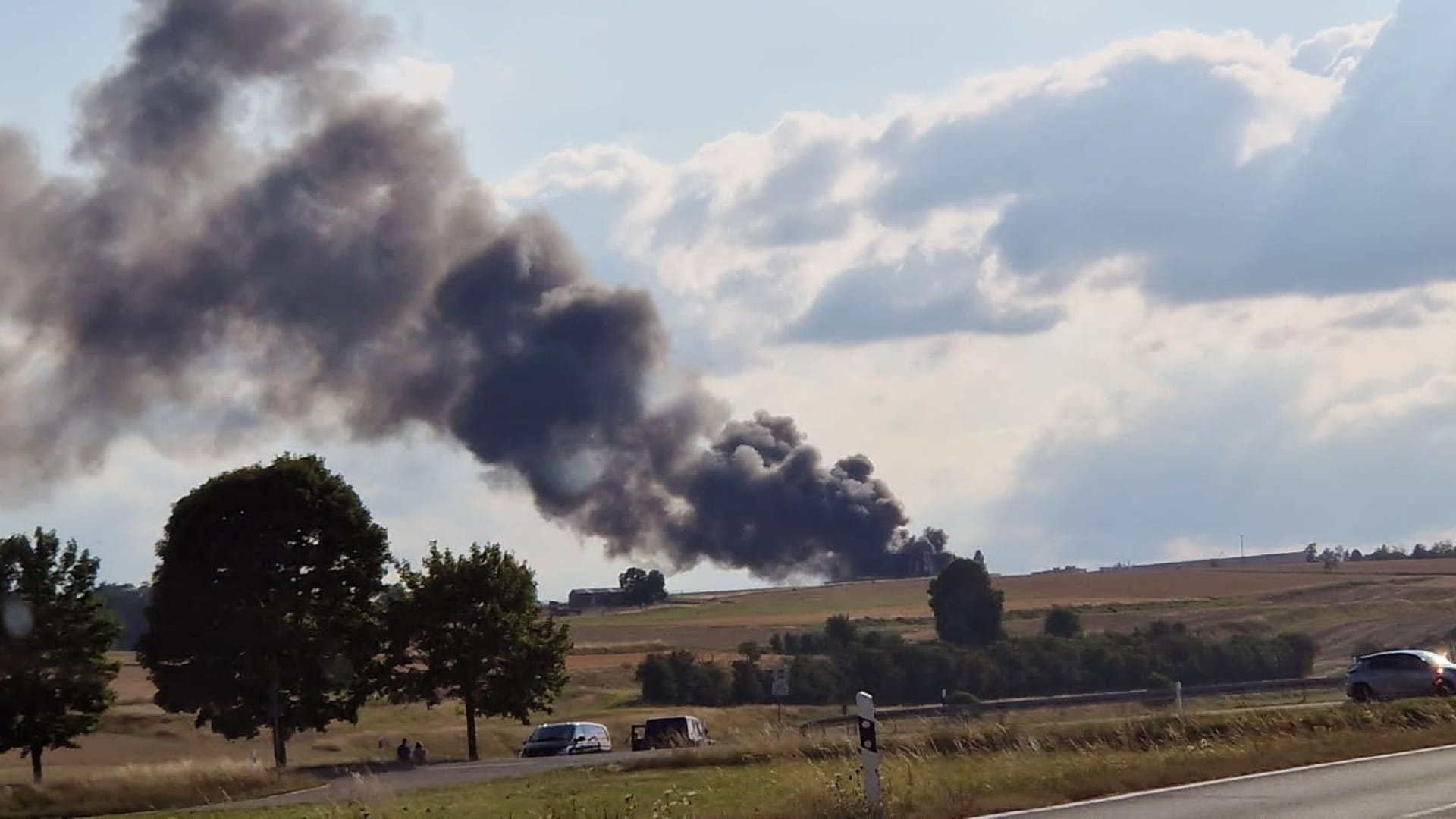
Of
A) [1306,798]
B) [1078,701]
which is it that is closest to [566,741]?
[1078,701]

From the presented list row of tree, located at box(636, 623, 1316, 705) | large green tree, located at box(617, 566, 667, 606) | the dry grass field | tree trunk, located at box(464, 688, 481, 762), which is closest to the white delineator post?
the dry grass field

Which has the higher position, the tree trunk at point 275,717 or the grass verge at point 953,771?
the tree trunk at point 275,717

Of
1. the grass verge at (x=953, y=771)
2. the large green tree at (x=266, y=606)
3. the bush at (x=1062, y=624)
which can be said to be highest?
the large green tree at (x=266, y=606)

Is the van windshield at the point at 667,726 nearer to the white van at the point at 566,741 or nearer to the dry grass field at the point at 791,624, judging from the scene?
the white van at the point at 566,741

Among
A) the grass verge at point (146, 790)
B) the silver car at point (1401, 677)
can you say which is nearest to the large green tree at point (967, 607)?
the silver car at point (1401, 677)

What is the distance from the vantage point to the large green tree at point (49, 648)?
41.7m

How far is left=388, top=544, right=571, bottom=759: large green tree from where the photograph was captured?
49.0m

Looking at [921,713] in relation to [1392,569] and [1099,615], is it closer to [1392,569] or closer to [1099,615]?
[1099,615]

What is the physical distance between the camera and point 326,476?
49594 mm

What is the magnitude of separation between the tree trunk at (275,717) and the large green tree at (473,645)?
3.59 metres

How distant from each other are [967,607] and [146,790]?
54197mm

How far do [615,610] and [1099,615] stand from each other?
205 ft

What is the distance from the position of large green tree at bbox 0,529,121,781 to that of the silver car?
99.7ft

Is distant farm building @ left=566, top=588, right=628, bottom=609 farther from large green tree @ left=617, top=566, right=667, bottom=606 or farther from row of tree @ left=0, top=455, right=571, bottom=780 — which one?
row of tree @ left=0, top=455, right=571, bottom=780
